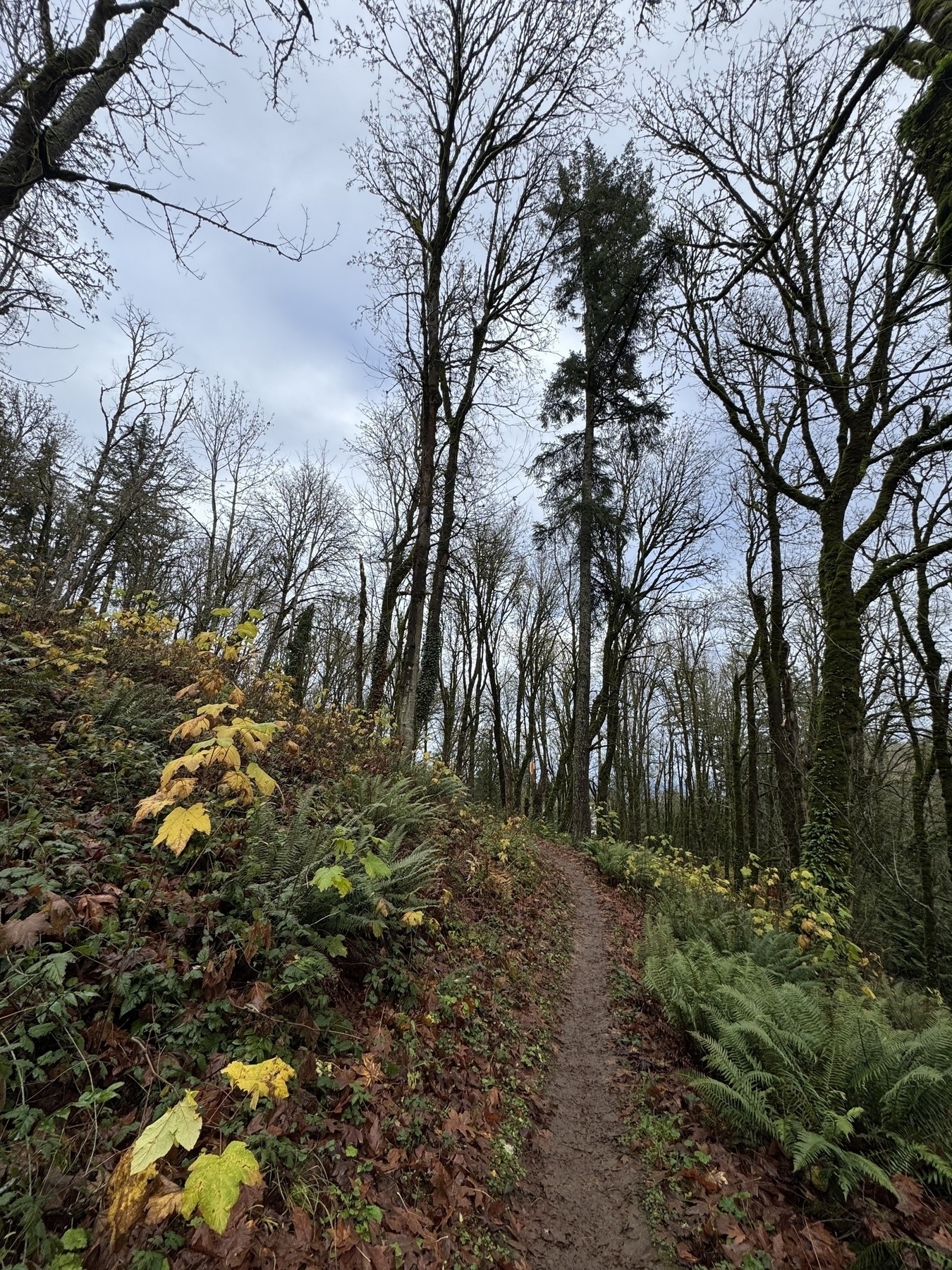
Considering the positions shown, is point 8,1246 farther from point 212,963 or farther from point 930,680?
point 930,680

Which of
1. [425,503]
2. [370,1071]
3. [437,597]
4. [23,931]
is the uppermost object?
[425,503]

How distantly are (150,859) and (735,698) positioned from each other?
15.3 meters

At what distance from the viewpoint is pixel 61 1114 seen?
191cm

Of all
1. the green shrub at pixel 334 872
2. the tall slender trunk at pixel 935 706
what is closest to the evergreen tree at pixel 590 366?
the tall slender trunk at pixel 935 706

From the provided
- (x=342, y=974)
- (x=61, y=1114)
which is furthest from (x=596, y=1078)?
(x=61, y=1114)

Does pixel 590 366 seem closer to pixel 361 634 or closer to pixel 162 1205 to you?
pixel 361 634

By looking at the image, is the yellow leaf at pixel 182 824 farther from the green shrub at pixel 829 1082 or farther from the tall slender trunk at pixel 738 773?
the tall slender trunk at pixel 738 773

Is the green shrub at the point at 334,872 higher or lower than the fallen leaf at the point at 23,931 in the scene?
higher

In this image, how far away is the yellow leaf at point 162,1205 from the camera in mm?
1643

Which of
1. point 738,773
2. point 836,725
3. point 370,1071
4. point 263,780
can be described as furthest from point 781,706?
point 263,780

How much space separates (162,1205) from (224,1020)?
35.4 inches

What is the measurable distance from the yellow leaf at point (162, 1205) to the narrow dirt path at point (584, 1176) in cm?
187

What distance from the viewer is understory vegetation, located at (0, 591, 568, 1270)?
5.80 ft

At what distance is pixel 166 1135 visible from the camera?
146 centimetres
